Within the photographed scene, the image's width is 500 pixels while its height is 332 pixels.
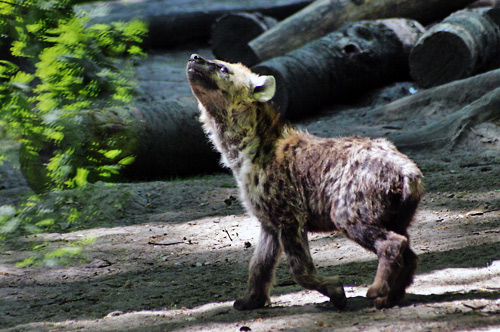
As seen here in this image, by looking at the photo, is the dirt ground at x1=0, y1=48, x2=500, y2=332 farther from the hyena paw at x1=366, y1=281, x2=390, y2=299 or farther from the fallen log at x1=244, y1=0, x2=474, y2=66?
the fallen log at x1=244, y1=0, x2=474, y2=66

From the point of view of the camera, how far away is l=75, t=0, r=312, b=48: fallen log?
560 inches

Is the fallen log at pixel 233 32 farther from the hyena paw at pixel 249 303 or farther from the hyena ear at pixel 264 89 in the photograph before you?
the hyena paw at pixel 249 303

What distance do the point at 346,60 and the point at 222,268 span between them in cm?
727

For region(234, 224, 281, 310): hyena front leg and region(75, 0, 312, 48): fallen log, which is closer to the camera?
region(234, 224, 281, 310): hyena front leg

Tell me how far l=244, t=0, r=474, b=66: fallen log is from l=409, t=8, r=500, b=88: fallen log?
1.56 m

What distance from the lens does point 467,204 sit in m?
5.83

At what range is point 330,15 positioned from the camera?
1225cm

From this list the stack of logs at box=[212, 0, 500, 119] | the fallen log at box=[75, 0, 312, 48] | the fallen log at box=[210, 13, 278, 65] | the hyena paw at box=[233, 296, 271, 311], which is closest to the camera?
the hyena paw at box=[233, 296, 271, 311]

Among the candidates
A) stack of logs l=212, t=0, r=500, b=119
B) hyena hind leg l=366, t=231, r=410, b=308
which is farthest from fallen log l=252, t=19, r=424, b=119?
hyena hind leg l=366, t=231, r=410, b=308

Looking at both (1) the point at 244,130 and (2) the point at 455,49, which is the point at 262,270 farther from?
(2) the point at 455,49

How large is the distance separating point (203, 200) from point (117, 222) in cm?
→ 113

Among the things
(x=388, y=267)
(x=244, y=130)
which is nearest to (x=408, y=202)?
(x=388, y=267)

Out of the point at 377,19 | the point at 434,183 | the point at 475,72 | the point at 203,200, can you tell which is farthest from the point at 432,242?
the point at 377,19

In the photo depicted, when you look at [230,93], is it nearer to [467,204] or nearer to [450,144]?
[467,204]
